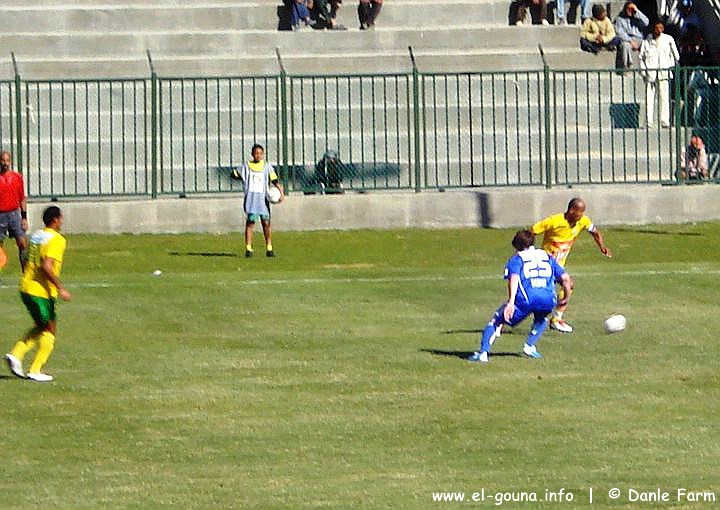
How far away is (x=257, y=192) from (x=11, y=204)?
13.2 feet

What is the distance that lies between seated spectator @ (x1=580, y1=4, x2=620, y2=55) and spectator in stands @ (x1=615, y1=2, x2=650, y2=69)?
0.20 meters

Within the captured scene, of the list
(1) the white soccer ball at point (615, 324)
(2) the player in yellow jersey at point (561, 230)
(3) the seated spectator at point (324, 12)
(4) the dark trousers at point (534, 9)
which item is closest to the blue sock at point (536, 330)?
(1) the white soccer ball at point (615, 324)

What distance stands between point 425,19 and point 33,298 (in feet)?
68.5

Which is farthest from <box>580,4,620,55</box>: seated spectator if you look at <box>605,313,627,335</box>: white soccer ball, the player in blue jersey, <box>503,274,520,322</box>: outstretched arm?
<box>503,274,520,322</box>: outstretched arm

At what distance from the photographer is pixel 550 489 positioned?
11836mm

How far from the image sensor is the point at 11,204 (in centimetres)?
2362

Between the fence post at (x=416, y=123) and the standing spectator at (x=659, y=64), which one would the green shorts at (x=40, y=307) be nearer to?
the fence post at (x=416, y=123)

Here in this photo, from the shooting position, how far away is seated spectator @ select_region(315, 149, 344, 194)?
98.4ft

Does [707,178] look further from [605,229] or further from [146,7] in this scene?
[146,7]

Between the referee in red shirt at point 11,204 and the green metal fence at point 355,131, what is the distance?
5.53 meters

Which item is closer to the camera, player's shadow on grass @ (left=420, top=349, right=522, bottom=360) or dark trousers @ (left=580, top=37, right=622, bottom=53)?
player's shadow on grass @ (left=420, top=349, right=522, bottom=360)

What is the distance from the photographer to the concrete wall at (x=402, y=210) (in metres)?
29.0

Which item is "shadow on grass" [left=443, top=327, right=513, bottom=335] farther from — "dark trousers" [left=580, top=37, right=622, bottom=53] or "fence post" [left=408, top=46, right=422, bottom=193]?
"dark trousers" [left=580, top=37, right=622, bottom=53]

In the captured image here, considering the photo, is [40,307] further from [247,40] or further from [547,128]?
[247,40]
